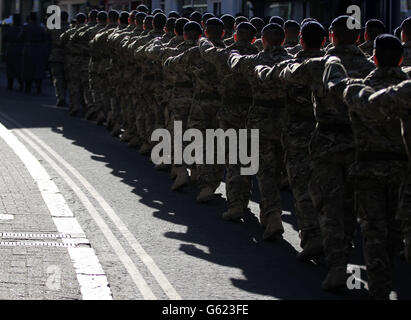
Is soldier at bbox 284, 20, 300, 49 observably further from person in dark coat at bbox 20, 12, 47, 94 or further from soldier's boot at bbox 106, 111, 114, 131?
person in dark coat at bbox 20, 12, 47, 94

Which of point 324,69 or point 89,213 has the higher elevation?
point 324,69

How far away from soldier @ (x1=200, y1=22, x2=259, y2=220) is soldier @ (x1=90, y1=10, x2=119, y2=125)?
7.99 m

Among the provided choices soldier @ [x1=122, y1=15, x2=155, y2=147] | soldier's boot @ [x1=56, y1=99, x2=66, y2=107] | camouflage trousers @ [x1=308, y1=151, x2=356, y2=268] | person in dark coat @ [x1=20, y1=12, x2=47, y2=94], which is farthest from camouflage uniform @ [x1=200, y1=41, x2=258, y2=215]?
person in dark coat @ [x1=20, y1=12, x2=47, y2=94]

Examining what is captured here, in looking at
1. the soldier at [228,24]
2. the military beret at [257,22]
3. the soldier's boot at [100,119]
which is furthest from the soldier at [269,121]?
the soldier's boot at [100,119]

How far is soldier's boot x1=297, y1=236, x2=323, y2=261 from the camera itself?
9.48 meters

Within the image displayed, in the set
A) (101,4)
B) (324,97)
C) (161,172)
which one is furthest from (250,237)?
(101,4)

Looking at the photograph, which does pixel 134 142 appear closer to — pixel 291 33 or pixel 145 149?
pixel 145 149

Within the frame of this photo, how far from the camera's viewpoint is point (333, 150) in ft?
28.3

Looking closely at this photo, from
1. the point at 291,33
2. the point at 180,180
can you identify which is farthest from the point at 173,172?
the point at 291,33

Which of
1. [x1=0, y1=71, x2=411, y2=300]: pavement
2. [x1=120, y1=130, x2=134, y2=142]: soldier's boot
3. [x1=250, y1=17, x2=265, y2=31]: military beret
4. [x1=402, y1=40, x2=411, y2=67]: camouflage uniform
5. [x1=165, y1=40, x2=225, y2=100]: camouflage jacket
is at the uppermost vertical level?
[x1=250, y1=17, x2=265, y2=31]: military beret

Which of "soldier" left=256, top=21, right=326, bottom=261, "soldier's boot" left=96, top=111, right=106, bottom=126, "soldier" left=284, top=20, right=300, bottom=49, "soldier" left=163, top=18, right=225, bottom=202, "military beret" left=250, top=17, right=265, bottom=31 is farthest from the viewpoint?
"soldier's boot" left=96, top=111, right=106, bottom=126

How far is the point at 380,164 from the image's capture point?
25.5 feet
